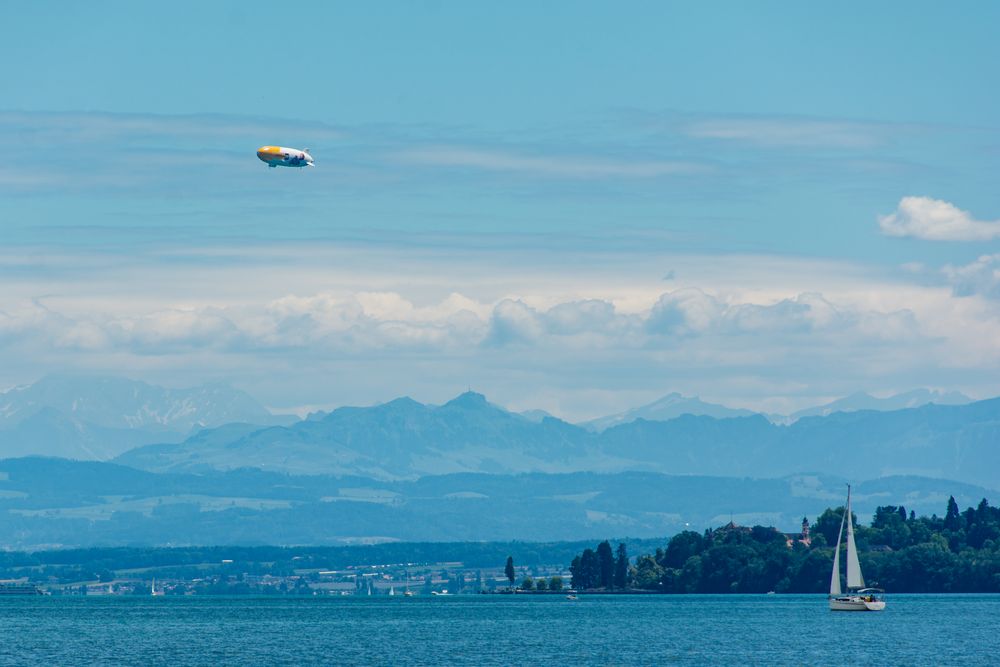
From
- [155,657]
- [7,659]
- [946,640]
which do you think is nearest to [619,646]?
[946,640]

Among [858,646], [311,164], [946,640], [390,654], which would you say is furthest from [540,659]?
[311,164]

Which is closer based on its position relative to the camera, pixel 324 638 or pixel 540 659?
pixel 540 659

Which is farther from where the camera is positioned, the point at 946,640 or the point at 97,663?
the point at 946,640

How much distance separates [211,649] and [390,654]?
2030 centimetres

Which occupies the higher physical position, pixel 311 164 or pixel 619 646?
pixel 311 164

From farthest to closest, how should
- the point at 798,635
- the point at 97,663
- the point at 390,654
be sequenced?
the point at 798,635
the point at 390,654
the point at 97,663

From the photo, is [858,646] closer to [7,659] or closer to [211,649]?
[211,649]

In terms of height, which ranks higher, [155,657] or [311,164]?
[311,164]

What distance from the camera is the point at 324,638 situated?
195500mm

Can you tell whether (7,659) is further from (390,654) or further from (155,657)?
(390,654)

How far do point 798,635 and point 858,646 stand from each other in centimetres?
1880

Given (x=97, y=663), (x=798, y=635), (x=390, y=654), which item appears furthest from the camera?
(x=798, y=635)

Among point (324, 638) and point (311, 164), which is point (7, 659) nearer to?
point (324, 638)

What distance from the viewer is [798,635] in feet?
614
